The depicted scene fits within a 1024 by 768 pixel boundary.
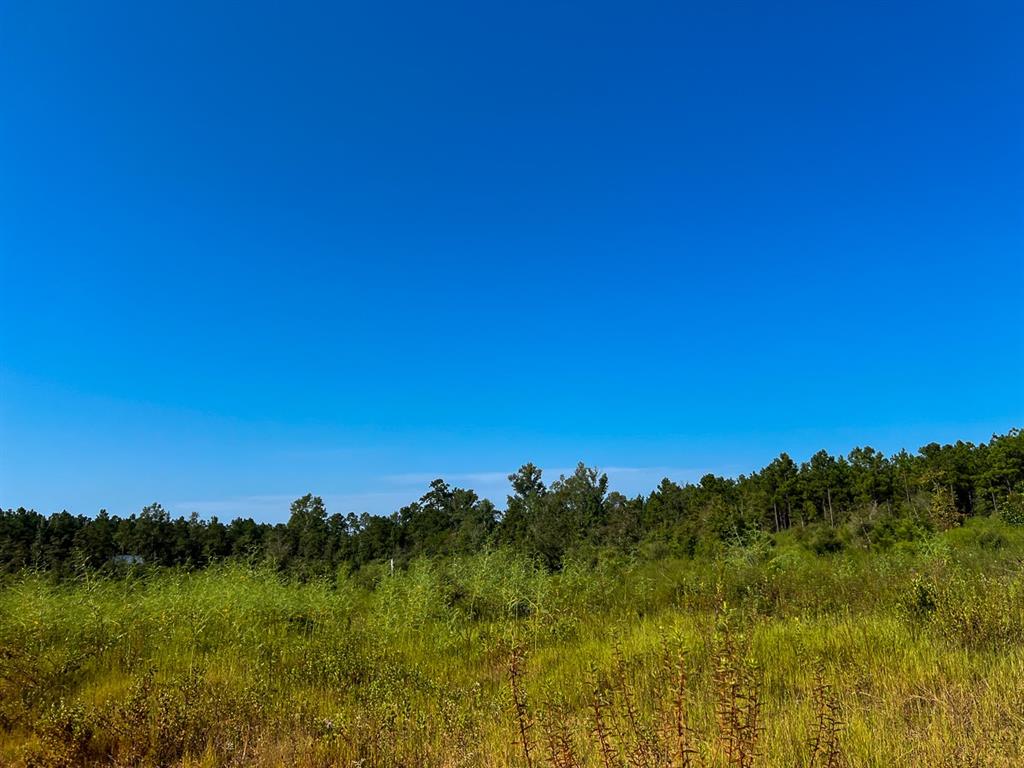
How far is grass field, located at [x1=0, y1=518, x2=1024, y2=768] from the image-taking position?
148 inches

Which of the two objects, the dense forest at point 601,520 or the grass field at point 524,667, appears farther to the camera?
the dense forest at point 601,520

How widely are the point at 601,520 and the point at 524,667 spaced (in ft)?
64.6

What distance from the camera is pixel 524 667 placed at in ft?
20.7

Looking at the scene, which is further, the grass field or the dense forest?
the dense forest

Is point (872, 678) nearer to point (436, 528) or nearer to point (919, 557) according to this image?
point (919, 557)

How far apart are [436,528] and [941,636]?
2339 centimetres

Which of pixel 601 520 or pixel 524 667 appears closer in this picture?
pixel 524 667

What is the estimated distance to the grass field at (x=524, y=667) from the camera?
376 centimetres

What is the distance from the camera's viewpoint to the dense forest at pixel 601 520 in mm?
18625

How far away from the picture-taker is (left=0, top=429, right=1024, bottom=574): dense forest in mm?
18625

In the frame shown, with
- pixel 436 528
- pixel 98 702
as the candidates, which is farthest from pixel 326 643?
pixel 436 528

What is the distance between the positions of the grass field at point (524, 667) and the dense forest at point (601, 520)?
4.79 m

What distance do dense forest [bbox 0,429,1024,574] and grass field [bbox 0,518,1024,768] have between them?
479cm

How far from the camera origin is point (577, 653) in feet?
25.6
